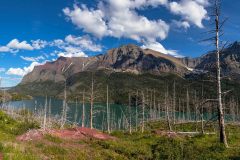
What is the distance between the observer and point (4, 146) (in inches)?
752

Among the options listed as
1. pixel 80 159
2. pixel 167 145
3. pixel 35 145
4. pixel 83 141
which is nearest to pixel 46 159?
pixel 80 159

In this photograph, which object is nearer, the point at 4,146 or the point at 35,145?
the point at 4,146

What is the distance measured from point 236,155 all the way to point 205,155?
2471mm

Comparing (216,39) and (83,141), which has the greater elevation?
(216,39)

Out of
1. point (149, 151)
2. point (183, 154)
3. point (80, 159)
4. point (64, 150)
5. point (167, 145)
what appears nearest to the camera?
point (80, 159)

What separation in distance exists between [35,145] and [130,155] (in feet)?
27.3

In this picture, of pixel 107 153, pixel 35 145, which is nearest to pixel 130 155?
pixel 107 153

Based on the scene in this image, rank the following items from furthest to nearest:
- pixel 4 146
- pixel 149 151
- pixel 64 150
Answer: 1. pixel 149 151
2. pixel 64 150
3. pixel 4 146

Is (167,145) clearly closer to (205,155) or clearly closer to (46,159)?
(205,155)

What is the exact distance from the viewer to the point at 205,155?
24078mm

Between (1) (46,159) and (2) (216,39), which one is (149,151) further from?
(2) (216,39)

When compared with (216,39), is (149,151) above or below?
below

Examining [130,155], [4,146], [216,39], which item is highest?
[216,39]

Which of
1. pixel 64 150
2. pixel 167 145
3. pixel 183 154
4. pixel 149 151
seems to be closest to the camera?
pixel 64 150
